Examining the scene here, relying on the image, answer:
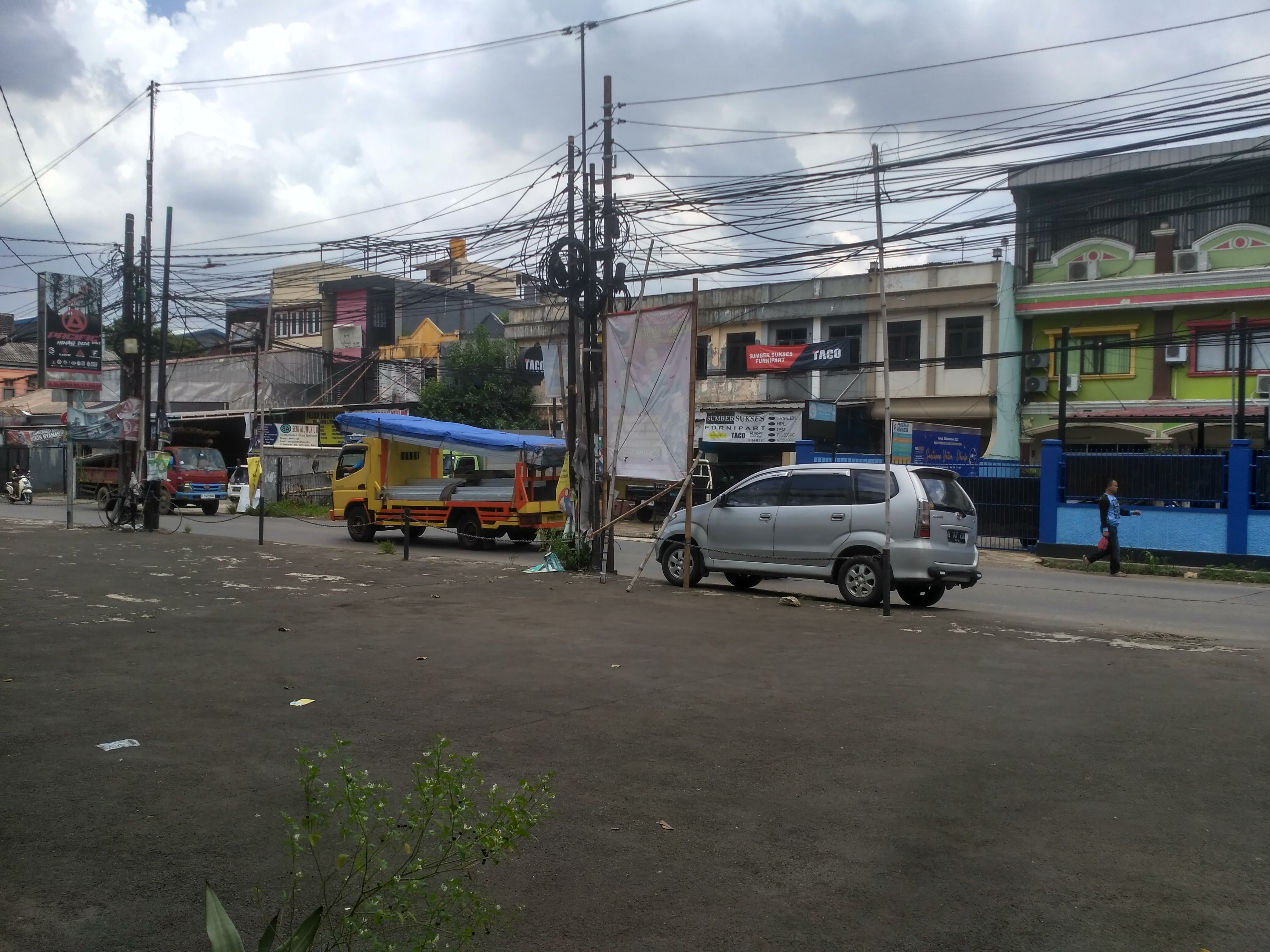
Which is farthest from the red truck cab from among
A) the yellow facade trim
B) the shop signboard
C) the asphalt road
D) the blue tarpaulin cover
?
the yellow facade trim

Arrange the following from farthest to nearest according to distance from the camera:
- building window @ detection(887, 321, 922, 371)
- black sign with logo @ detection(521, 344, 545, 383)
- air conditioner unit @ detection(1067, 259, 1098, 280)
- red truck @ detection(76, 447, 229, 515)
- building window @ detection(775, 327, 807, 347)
→ black sign with logo @ detection(521, 344, 545, 383) < building window @ detection(775, 327, 807, 347) < building window @ detection(887, 321, 922, 371) < red truck @ detection(76, 447, 229, 515) < air conditioner unit @ detection(1067, 259, 1098, 280)

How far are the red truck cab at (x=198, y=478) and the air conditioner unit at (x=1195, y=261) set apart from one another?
2844cm

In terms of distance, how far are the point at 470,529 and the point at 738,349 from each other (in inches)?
659

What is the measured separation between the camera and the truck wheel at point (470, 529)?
69.4 feet

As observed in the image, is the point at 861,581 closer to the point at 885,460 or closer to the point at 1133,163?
the point at 885,460

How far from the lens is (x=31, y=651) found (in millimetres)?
8820

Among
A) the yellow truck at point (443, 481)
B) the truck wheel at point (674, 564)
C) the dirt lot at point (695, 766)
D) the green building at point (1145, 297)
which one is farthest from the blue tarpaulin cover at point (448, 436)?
the green building at point (1145, 297)

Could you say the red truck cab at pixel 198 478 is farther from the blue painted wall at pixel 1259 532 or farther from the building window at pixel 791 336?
the blue painted wall at pixel 1259 532

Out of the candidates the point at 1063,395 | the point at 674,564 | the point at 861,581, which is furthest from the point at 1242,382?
the point at 674,564

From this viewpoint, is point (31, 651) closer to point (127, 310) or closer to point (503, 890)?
point (503, 890)

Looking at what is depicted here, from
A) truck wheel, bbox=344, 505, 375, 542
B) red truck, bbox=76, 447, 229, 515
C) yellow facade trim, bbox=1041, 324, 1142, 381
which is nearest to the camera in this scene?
truck wheel, bbox=344, 505, 375, 542

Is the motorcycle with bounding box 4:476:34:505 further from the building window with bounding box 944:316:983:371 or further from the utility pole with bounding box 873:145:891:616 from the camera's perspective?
the utility pole with bounding box 873:145:891:616

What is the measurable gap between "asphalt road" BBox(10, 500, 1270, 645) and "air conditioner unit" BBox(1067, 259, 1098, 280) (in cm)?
1203

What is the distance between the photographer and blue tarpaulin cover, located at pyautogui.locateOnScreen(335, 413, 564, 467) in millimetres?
20125
